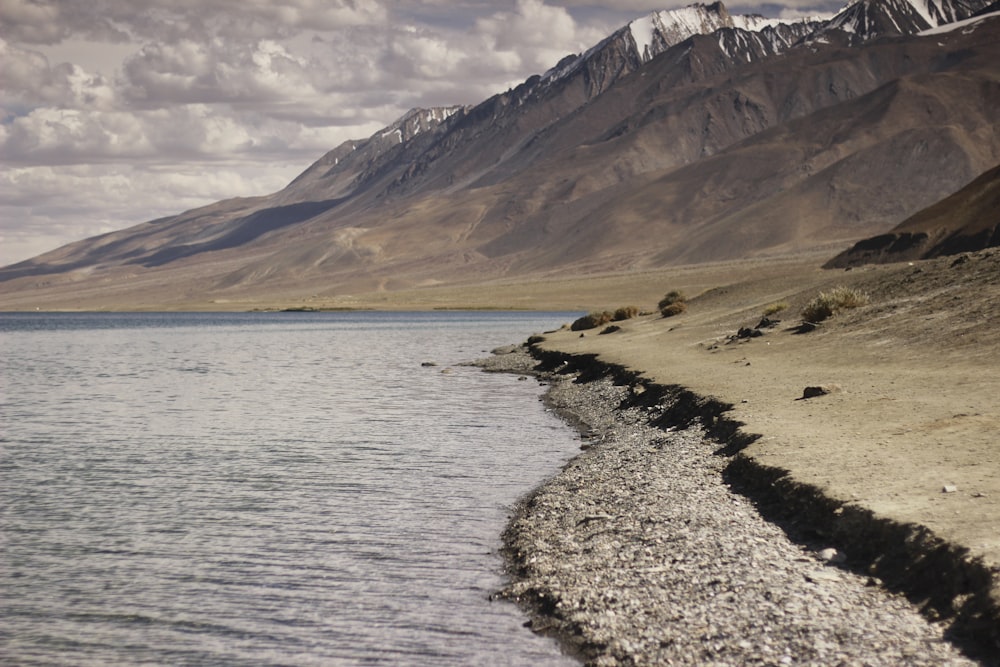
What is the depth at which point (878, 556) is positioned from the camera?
12.6 meters

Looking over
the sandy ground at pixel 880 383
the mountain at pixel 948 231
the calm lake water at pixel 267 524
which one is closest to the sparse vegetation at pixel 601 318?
the sandy ground at pixel 880 383

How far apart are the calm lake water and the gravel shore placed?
622 mm

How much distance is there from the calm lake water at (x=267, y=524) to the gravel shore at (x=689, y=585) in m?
0.62

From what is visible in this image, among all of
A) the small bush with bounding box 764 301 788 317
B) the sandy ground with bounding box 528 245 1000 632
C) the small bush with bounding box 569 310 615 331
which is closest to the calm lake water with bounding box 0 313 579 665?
the sandy ground with bounding box 528 245 1000 632

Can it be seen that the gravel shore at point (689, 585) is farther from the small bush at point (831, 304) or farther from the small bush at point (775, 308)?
the small bush at point (775, 308)

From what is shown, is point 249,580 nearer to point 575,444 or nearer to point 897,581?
point 897,581

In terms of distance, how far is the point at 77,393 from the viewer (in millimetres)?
43344

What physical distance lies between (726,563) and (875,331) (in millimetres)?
23999

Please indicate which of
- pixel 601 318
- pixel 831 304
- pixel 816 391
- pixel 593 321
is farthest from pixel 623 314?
pixel 816 391

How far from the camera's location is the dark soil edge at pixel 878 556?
1030cm

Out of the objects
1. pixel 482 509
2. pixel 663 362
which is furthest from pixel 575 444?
pixel 663 362

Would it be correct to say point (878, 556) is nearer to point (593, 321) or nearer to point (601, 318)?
point (593, 321)

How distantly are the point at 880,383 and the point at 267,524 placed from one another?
15.3 meters

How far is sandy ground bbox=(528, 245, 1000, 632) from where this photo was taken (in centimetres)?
1415
